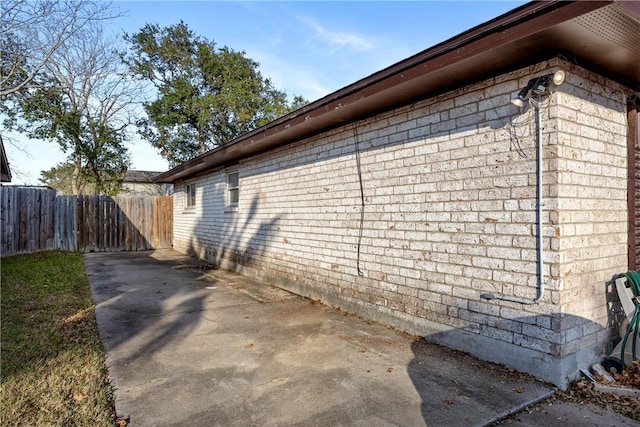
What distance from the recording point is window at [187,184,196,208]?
43.2ft

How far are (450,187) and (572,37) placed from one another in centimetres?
172

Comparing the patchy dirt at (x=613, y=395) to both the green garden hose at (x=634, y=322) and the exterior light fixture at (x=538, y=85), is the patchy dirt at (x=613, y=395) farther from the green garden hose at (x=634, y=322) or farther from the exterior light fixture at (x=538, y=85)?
the exterior light fixture at (x=538, y=85)

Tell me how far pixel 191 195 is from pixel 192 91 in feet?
40.7

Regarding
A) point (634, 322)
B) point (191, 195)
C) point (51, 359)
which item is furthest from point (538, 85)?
point (191, 195)

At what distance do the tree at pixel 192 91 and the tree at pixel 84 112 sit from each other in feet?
5.45

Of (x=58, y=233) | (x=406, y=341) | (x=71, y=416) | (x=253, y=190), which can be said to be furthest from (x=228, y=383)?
(x=58, y=233)

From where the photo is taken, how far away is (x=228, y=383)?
327 cm

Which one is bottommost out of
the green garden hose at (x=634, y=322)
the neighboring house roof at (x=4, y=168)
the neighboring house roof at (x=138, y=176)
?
the green garden hose at (x=634, y=322)

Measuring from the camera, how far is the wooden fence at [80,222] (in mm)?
Answer: 11648

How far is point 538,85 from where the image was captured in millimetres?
3250

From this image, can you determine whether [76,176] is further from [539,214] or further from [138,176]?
[539,214]

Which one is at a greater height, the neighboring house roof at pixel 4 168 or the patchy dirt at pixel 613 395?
the neighboring house roof at pixel 4 168

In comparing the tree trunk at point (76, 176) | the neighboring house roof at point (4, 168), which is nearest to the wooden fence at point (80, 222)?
the neighboring house roof at point (4, 168)

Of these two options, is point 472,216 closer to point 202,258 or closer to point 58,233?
point 202,258
